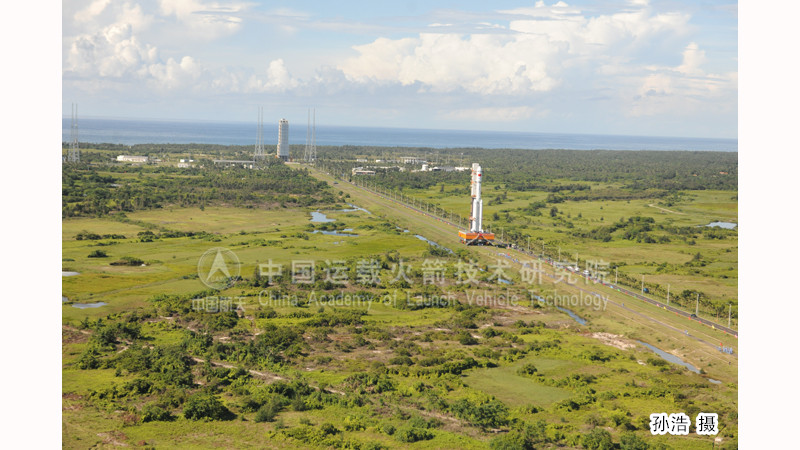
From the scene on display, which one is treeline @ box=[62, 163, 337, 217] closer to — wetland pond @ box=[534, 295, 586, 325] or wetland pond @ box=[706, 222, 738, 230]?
wetland pond @ box=[706, 222, 738, 230]

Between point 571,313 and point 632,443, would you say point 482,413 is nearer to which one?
point 632,443

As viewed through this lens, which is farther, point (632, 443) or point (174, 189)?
point (174, 189)

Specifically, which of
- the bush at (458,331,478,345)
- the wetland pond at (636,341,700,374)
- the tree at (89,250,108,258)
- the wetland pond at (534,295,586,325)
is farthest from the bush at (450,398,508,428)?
the tree at (89,250,108,258)

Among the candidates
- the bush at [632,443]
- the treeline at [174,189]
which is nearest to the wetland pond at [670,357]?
the bush at [632,443]

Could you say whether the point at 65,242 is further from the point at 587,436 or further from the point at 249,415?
the point at 587,436

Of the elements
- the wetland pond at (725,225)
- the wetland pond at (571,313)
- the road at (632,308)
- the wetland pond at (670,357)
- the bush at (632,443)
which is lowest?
the bush at (632,443)

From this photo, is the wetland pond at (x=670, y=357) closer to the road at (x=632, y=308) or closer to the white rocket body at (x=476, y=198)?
the road at (x=632, y=308)

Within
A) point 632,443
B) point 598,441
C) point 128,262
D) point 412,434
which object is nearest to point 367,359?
point 412,434
